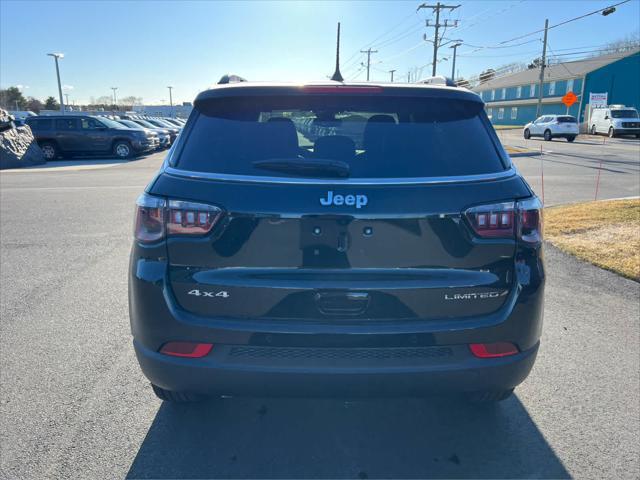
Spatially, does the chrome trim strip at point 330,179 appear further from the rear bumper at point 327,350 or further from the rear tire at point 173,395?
the rear tire at point 173,395

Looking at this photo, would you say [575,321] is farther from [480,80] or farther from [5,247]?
[480,80]

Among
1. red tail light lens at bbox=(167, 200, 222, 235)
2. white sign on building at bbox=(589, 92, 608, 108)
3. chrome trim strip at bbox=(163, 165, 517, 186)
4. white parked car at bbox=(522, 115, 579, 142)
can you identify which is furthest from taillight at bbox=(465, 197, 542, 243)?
white sign on building at bbox=(589, 92, 608, 108)

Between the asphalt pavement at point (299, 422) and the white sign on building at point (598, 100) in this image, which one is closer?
the asphalt pavement at point (299, 422)

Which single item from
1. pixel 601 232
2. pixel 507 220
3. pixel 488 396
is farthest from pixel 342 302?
pixel 601 232

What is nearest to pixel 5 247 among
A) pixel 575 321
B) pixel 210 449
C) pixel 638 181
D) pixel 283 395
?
pixel 210 449

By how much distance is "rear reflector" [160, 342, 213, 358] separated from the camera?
84.5 inches

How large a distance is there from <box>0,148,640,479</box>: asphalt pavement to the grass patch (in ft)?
5.79

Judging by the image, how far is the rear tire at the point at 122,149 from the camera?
21594 millimetres

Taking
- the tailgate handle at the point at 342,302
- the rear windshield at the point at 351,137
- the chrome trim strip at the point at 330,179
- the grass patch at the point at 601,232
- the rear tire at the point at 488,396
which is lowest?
the grass patch at the point at 601,232

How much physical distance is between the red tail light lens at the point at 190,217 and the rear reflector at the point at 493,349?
1319 mm

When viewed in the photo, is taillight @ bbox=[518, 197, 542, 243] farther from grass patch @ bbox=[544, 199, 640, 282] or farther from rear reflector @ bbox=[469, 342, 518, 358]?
grass patch @ bbox=[544, 199, 640, 282]

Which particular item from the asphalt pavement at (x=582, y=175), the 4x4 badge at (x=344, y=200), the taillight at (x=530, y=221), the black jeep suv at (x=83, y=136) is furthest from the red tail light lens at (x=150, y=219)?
the black jeep suv at (x=83, y=136)

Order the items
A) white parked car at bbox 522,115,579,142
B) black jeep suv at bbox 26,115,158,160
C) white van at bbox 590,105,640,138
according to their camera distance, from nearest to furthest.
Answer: black jeep suv at bbox 26,115,158,160, white parked car at bbox 522,115,579,142, white van at bbox 590,105,640,138

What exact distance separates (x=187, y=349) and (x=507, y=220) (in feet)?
5.24
